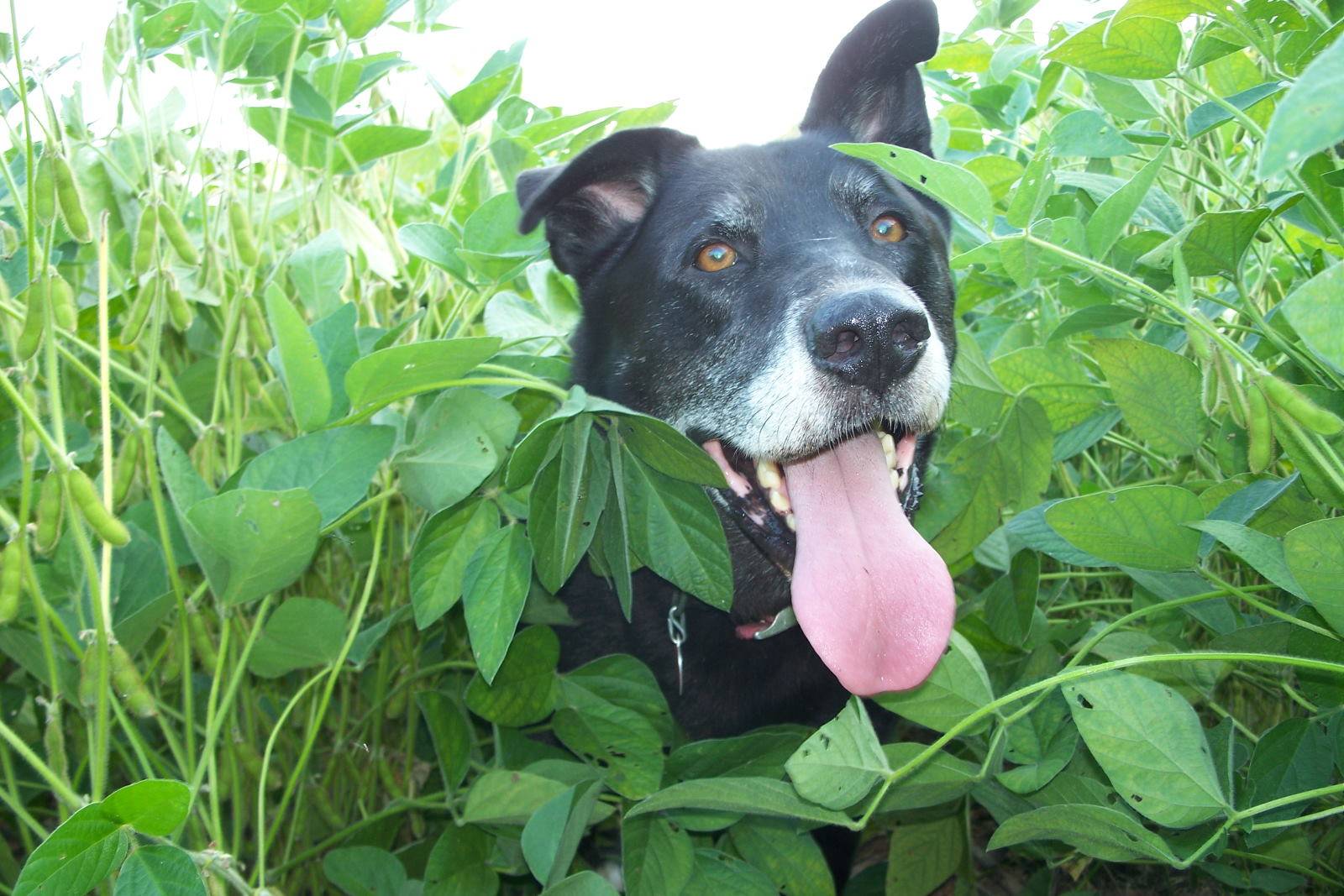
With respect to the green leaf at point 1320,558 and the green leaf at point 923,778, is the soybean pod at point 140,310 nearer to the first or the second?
the green leaf at point 923,778

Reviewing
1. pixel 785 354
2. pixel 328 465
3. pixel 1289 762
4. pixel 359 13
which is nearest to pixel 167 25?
pixel 359 13

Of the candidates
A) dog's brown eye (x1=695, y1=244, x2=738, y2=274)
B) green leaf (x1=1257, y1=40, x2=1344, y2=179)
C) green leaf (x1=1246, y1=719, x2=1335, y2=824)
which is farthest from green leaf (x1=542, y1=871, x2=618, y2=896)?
dog's brown eye (x1=695, y1=244, x2=738, y2=274)

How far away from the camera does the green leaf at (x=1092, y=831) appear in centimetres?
119

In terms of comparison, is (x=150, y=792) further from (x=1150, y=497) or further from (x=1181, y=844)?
(x=1181, y=844)

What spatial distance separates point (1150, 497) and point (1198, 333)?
23 centimetres

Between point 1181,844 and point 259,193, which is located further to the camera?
point 259,193

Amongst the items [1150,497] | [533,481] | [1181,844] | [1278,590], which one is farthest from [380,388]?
[1278,590]

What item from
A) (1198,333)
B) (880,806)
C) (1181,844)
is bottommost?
(1181,844)

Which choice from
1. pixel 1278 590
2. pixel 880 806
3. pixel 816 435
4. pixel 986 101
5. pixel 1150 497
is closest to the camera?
pixel 1150 497

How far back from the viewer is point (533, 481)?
4.65 ft

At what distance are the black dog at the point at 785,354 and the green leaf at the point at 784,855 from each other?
289mm

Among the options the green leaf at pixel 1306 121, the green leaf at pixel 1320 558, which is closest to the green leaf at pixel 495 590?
the green leaf at pixel 1320 558

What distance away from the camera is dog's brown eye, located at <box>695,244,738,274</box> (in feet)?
7.06

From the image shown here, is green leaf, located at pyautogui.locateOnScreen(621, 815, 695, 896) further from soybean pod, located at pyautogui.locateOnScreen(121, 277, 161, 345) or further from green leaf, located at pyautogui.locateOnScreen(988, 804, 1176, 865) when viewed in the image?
soybean pod, located at pyautogui.locateOnScreen(121, 277, 161, 345)
